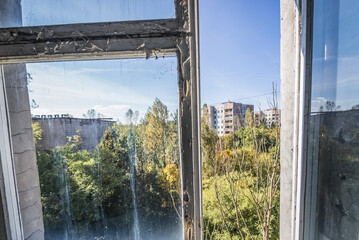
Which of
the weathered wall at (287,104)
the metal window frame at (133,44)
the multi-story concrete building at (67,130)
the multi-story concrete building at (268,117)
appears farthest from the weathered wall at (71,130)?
the multi-story concrete building at (268,117)

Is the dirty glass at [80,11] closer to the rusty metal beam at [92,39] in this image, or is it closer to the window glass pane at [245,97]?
the rusty metal beam at [92,39]

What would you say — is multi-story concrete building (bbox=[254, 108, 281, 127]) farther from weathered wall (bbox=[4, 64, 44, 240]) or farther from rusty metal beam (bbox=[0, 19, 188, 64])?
weathered wall (bbox=[4, 64, 44, 240])

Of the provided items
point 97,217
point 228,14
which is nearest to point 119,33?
point 97,217

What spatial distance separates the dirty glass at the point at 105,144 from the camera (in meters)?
0.56

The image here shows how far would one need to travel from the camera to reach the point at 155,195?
592mm

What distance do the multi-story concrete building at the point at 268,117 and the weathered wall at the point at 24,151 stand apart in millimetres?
1540

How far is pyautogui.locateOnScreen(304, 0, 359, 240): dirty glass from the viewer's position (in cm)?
47

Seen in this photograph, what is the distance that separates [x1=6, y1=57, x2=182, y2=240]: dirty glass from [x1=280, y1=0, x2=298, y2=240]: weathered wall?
0.45 m

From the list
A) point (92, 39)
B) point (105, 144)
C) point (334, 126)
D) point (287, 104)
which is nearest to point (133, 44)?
point (92, 39)

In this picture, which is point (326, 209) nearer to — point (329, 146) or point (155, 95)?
point (329, 146)

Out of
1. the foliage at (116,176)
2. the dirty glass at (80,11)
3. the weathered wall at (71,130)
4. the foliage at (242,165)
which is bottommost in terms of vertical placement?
the foliage at (242,165)

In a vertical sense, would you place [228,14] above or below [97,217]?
above

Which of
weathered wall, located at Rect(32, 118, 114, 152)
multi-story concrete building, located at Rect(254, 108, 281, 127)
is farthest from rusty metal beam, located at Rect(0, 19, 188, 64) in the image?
multi-story concrete building, located at Rect(254, 108, 281, 127)

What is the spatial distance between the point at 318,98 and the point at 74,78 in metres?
0.90
